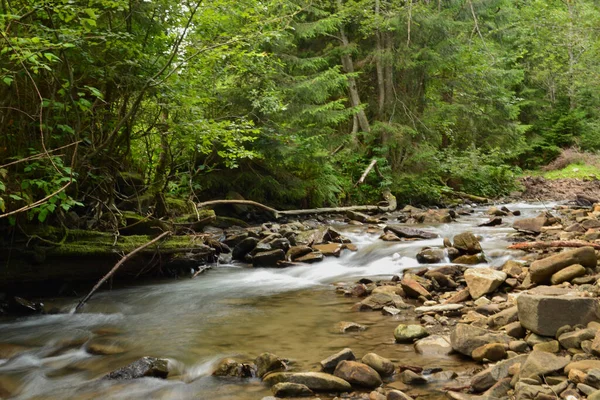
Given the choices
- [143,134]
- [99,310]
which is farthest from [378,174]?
[99,310]

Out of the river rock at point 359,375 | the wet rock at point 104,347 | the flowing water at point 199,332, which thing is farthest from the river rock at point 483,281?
the wet rock at point 104,347

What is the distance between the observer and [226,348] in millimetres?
4852

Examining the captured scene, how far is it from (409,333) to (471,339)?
2.25ft

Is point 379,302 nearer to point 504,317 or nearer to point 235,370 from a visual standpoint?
point 504,317

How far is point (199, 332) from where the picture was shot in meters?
5.50

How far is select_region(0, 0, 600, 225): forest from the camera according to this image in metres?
5.80

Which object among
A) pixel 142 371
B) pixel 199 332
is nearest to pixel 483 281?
pixel 199 332

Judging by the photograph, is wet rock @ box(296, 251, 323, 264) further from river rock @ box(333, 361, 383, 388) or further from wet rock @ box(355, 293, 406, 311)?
river rock @ box(333, 361, 383, 388)

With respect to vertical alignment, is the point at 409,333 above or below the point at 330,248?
above

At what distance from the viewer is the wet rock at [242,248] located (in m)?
9.51

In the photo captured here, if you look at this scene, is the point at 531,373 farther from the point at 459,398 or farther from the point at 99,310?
the point at 99,310

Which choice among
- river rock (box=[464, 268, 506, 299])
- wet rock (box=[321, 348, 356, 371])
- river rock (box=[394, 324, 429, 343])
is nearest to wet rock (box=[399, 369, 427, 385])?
wet rock (box=[321, 348, 356, 371])

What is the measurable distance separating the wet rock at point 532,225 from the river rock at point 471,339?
5996 mm

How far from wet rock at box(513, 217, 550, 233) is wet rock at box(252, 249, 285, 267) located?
4.70 m
